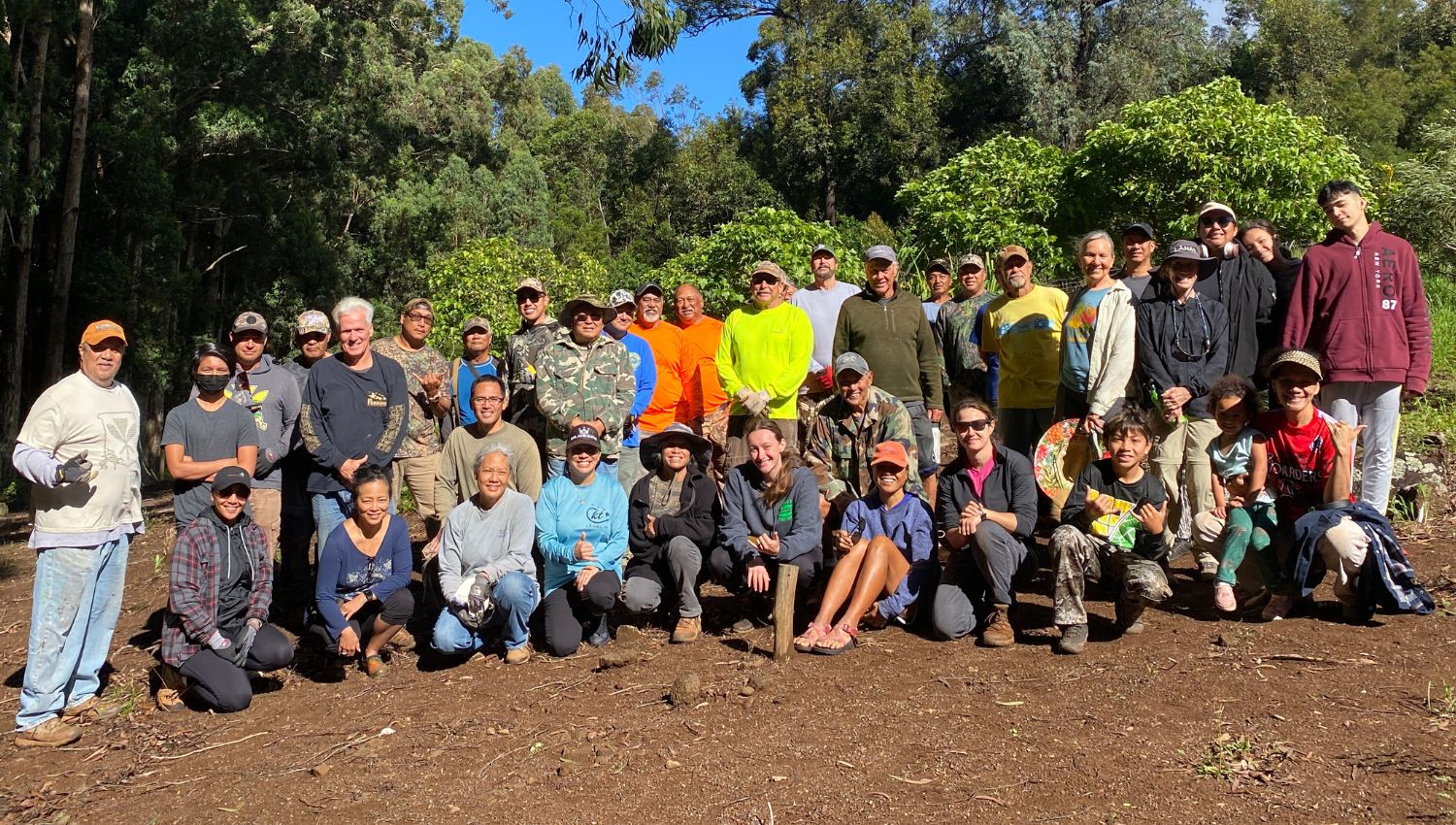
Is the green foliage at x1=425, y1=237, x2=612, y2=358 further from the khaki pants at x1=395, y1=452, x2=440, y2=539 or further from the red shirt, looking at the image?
the red shirt

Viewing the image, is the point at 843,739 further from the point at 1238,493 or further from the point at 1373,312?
the point at 1373,312

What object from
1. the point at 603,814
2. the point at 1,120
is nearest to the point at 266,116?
the point at 1,120

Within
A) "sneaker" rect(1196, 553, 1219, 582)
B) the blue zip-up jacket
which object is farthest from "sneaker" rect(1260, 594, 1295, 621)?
the blue zip-up jacket

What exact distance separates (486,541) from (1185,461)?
12.0 ft

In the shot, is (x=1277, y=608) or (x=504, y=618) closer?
(x=1277, y=608)

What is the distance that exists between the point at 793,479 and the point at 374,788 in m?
2.50

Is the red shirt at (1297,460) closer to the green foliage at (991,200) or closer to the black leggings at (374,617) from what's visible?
the black leggings at (374,617)

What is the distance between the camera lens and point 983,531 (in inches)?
200

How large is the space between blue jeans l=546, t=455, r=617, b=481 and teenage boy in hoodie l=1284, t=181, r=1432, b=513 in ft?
11.9

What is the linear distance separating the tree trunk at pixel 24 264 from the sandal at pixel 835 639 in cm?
1467

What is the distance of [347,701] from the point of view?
5004mm

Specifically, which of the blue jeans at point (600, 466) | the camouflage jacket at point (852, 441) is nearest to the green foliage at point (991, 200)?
the camouflage jacket at point (852, 441)

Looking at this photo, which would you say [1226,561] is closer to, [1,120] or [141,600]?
[141,600]

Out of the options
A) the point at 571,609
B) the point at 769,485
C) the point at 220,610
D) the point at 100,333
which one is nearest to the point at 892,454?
the point at 769,485
